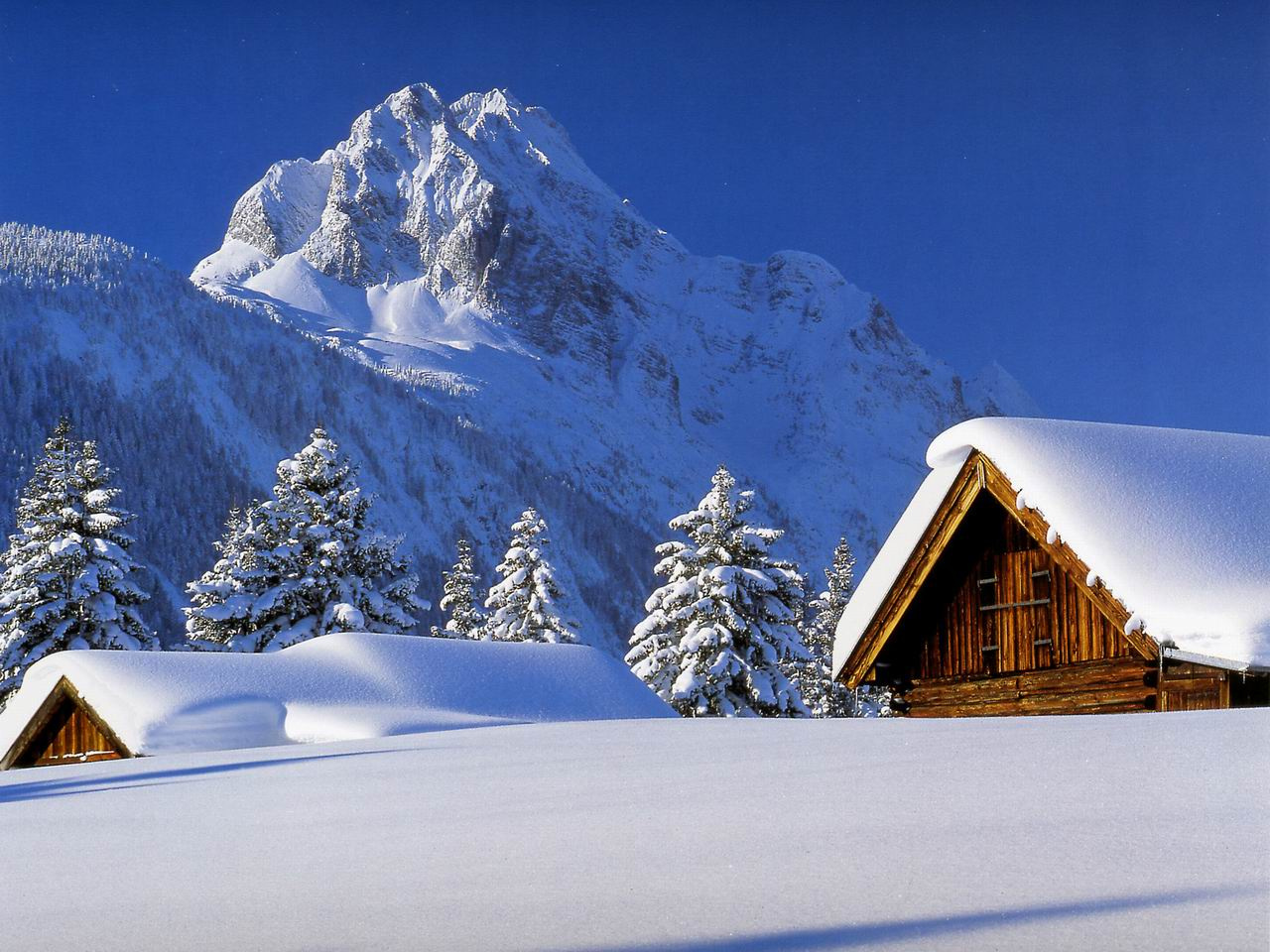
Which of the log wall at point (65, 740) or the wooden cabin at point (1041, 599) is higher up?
the wooden cabin at point (1041, 599)

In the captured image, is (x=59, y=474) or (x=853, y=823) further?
(x=59, y=474)

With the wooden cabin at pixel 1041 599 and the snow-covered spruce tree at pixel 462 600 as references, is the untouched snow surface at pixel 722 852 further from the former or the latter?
the snow-covered spruce tree at pixel 462 600

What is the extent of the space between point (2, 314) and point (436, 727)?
153 m

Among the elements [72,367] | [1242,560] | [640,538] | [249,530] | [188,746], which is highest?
[72,367]

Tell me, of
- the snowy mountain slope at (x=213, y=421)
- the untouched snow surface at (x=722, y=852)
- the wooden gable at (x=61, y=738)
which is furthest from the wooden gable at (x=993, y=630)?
the snowy mountain slope at (x=213, y=421)

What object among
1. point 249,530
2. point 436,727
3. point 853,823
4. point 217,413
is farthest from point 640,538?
point 853,823

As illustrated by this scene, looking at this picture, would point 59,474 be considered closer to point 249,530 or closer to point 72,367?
point 249,530

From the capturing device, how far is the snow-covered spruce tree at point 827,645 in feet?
158

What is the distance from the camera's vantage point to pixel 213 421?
15625 cm

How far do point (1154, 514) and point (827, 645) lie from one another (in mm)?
42144

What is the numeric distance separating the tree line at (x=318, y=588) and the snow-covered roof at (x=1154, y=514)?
17655 mm

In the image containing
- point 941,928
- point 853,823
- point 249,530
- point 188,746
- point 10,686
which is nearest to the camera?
point 941,928

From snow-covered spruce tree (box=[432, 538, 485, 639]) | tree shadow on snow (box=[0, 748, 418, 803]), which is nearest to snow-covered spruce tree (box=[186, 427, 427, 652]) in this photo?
snow-covered spruce tree (box=[432, 538, 485, 639])

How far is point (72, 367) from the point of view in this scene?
14750cm
